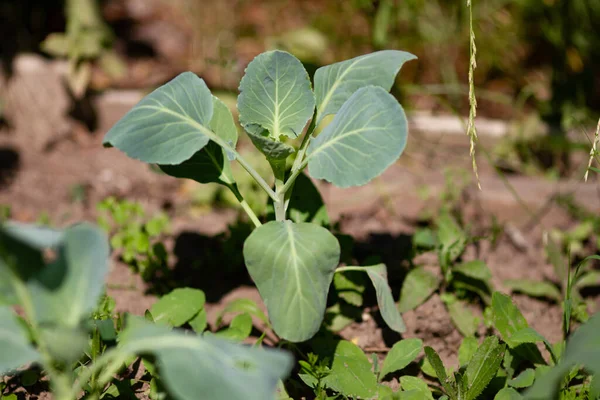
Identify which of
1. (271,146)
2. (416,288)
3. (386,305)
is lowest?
(416,288)

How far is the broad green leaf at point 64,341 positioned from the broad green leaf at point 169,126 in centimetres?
44

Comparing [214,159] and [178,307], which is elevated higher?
[214,159]

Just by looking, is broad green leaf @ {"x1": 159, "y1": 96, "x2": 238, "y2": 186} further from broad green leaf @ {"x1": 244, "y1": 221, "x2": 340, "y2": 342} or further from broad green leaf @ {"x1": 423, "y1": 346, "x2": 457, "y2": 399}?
broad green leaf @ {"x1": 423, "y1": 346, "x2": 457, "y2": 399}

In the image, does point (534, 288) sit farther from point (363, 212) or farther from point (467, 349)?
point (363, 212)

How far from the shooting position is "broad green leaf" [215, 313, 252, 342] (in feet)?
5.50

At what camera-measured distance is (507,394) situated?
1.50 m

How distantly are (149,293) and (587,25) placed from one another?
8.53 ft

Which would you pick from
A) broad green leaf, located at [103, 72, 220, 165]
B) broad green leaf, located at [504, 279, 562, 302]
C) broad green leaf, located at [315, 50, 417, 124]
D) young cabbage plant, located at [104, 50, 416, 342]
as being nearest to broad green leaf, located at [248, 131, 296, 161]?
young cabbage plant, located at [104, 50, 416, 342]

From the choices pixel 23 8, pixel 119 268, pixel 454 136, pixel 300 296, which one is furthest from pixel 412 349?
pixel 23 8

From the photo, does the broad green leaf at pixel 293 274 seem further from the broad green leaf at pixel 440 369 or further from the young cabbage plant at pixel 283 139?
the broad green leaf at pixel 440 369

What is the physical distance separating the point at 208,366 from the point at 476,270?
3.68 feet

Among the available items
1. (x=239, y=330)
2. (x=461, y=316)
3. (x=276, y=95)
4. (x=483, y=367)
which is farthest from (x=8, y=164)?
(x=483, y=367)

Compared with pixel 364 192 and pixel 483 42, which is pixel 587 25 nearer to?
pixel 483 42

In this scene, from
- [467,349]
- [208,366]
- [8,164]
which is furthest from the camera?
[8,164]
